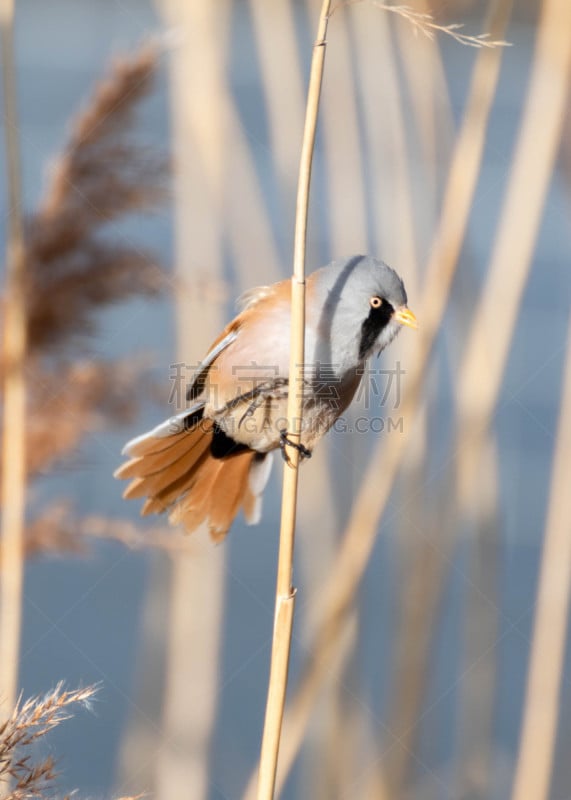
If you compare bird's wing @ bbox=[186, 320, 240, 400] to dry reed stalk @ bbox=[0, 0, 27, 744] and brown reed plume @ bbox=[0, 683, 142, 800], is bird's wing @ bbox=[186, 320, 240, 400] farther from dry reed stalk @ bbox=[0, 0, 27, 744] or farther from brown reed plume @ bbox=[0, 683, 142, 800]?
brown reed plume @ bbox=[0, 683, 142, 800]

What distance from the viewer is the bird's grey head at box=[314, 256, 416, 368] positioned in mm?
1698

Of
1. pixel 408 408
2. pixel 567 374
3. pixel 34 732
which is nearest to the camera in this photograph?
pixel 34 732

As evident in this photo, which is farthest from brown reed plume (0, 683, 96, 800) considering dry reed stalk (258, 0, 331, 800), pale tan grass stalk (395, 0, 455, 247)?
pale tan grass stalk (395, 0, 455, 247)

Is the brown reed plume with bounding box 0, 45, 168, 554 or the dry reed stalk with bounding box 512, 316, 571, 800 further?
the dry reed stalk with bounding box 512, 316, 571, 800

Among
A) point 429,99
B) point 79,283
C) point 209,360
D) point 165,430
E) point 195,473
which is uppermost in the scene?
point 429,99

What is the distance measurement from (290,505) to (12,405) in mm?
864

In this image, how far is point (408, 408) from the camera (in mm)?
2289

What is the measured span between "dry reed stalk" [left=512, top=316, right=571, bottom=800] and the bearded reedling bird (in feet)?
2.45

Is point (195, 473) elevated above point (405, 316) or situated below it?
below

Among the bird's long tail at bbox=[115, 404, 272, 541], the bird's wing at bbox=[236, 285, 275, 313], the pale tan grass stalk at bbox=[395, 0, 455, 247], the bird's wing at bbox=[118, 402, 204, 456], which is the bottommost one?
the bird's long tail at bbox=[115, 404, 272, 541]

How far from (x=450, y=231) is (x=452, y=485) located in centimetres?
69

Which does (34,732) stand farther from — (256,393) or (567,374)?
(567,374)

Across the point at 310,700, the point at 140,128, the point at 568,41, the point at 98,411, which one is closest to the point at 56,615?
the point at 310,700

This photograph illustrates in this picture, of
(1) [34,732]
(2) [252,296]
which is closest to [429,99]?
(2) [252,296]
